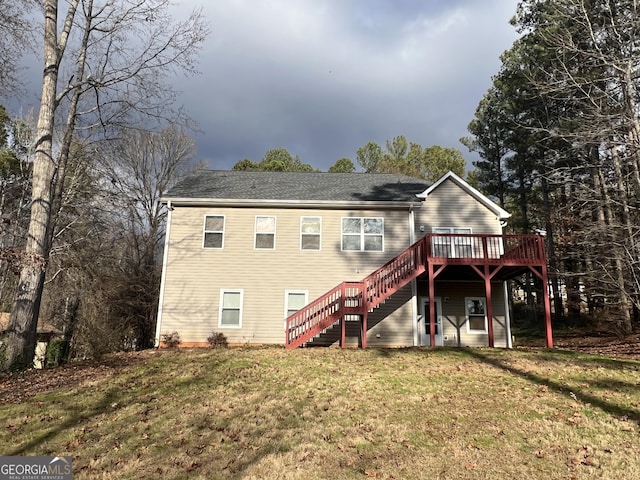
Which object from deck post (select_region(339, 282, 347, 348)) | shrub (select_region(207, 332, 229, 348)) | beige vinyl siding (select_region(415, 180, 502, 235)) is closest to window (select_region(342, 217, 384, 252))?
beige vinyl siding (select_region(415, 180, 502, 235))

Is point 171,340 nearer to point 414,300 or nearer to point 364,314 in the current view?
point 364,314

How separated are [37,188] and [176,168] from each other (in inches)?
565

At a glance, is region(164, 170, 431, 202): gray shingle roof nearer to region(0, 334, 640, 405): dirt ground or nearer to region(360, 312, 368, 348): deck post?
region(360, 312, 368, 348): deck post

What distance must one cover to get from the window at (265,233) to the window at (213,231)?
1427 mm

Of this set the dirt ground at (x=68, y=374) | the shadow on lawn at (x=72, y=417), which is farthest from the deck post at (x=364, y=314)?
the shadow on lawn at (x=72, y=417)

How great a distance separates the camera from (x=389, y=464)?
5.07 m

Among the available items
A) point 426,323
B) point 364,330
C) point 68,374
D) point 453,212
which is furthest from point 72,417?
point 453,212

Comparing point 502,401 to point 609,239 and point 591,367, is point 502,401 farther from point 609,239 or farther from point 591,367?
point 609,239

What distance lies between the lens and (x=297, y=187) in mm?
17344

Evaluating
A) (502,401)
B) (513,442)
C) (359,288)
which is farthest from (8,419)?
(359,288)

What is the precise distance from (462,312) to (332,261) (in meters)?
5.54

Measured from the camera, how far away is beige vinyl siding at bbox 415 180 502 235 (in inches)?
626

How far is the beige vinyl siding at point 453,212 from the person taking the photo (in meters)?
15.9

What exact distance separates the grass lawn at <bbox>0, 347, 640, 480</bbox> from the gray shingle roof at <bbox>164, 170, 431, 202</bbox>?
736cm
